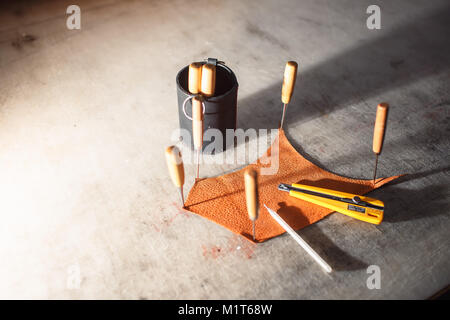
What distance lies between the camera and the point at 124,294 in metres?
0.91

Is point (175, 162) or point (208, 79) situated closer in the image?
point (175, 162)

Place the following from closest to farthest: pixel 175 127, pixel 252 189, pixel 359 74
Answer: pixel 252 189 → pixel 175 127 → pixel 359 74

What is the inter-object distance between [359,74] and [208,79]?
81 centimetres

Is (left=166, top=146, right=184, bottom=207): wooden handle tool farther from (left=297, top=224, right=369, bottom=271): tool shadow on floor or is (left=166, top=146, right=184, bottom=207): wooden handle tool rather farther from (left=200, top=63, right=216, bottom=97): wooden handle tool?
(left=297, top=224, right=369, bottom=271): tool shadow on floor

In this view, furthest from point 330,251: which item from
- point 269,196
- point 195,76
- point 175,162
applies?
point 195,76

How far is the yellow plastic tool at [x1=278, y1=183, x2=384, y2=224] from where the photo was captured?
1.00 metres

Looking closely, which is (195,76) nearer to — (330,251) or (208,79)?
(208,79)

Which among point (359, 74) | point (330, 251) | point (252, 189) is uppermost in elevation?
point (252, 189)

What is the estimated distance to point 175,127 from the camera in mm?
1321

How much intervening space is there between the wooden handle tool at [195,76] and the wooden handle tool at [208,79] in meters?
0.01

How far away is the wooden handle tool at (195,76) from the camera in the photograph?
101 centimetres

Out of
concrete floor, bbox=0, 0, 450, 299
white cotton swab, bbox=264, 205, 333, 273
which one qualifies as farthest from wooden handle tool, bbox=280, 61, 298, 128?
white cotton swab, bbox=264, 205, 333, 273

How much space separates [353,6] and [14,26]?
1677 mm
